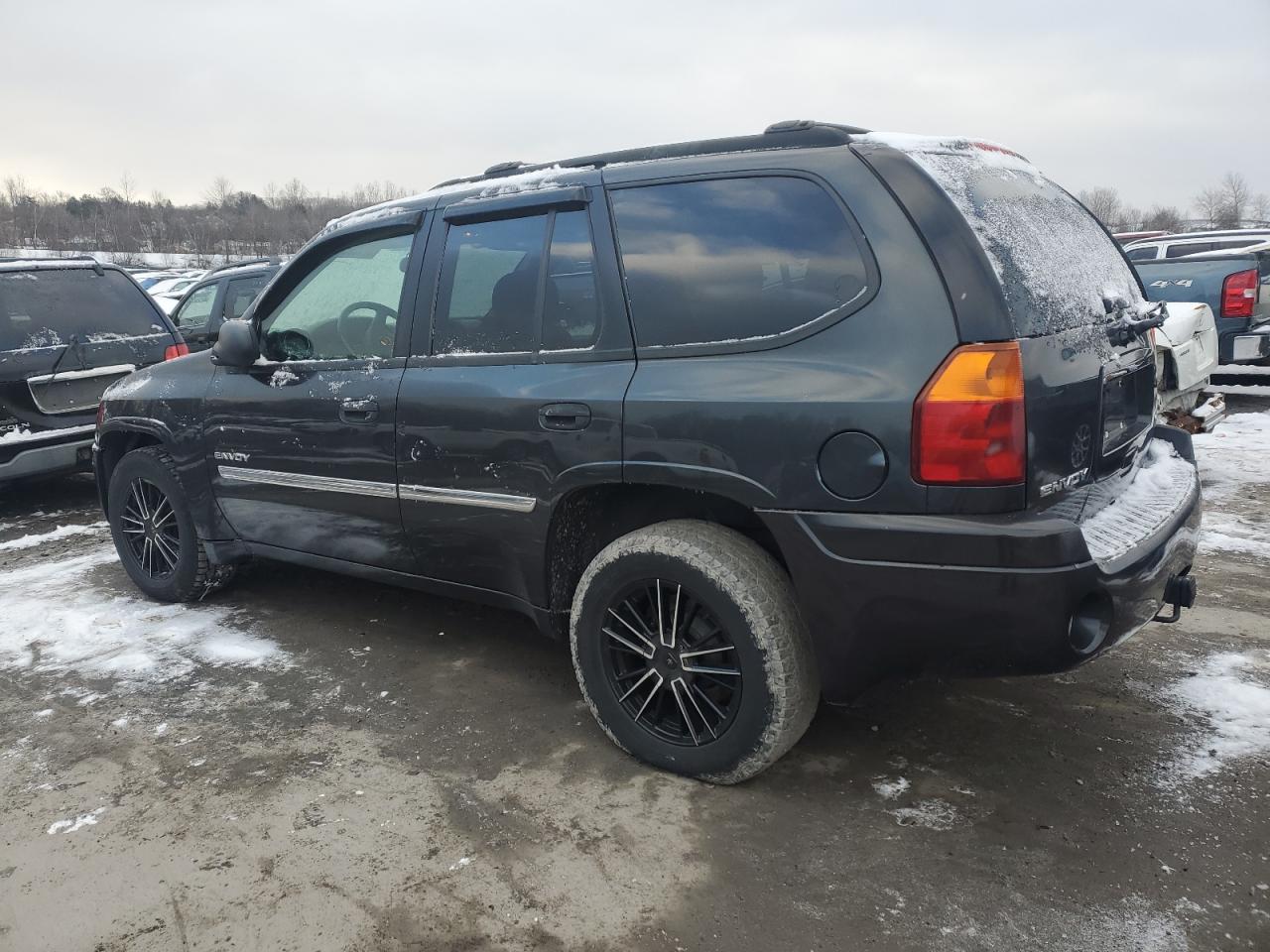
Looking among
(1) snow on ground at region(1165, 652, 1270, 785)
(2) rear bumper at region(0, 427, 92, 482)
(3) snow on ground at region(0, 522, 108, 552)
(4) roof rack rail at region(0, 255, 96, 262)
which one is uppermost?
(4) roof rack rail at region(0, 255, 96, 262)

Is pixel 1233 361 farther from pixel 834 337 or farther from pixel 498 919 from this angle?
pixel 498 919

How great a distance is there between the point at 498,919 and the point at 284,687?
1.69m

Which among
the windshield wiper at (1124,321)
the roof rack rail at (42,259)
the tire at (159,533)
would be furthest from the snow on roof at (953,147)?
the roof rack rail at (42,259)

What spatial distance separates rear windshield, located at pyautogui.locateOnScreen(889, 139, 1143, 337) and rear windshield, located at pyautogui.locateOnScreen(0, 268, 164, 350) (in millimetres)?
5993

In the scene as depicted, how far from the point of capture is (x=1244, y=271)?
798 centimetres

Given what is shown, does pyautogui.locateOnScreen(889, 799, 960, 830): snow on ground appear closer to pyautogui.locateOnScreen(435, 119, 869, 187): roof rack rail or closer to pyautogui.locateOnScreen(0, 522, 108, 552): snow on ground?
pyautogui.locateOnScreen(435, 119, 869, 187): roof rack rail

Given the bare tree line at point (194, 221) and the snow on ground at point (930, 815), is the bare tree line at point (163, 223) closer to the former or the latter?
the bare tree line at point (194, 221)

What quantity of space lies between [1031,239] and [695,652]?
1503 millimetres

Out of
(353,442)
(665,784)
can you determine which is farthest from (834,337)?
(353,442)

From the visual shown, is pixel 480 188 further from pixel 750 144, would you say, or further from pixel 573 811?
pixel 573 811

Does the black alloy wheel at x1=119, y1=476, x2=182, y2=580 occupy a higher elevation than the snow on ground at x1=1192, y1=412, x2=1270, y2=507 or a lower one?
higher

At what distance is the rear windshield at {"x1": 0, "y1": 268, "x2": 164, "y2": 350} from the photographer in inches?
239

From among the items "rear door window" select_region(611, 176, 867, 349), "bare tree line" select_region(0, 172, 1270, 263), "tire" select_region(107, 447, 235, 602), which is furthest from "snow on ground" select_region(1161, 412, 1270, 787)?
"bare tree line" select_region(0, 172, 1270, 263)

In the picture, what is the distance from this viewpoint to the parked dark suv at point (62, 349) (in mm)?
5875
